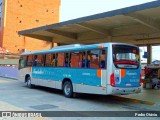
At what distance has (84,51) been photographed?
13.3 metres

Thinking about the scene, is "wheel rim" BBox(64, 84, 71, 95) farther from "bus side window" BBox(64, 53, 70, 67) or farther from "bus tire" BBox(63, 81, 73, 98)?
"bus side window" BBox(64, 53, 70, 67)

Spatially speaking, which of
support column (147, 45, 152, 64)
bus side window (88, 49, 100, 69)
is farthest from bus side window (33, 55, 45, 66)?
support column (147, 45, 152, 64)

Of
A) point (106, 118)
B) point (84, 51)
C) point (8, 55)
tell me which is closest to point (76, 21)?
point (84, 51)

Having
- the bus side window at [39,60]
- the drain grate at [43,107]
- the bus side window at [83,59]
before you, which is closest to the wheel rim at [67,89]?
the bus side window at [83,59]

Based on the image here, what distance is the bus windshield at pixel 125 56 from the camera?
11.8 m

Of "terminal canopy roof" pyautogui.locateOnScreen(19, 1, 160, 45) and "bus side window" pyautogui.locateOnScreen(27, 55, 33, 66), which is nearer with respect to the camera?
"terminal canopy roof" pyautogui.locateOnScreen(19, 1, 160, 45)

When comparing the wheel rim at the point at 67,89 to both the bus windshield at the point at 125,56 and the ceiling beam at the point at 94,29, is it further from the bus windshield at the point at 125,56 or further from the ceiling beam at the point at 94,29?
the ceiling beam at the point at 94,29

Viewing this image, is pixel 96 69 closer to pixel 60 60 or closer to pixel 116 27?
pixel 60 60

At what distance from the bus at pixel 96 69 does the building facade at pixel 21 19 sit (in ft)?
139

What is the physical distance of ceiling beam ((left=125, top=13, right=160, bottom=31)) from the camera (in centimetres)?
1406

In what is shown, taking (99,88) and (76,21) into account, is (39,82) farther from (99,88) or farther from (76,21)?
(99,88)

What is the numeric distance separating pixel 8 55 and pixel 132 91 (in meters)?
45.4

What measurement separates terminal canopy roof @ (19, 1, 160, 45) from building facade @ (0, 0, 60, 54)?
1398 inches

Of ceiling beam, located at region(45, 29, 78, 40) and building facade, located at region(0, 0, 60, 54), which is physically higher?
building facade, located at region(0, 0, 60, 54)
